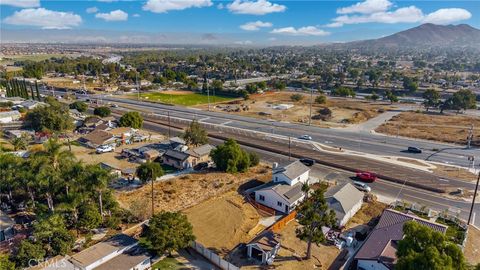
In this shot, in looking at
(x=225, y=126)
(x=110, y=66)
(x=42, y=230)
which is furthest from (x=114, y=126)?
(x=110, y=66)

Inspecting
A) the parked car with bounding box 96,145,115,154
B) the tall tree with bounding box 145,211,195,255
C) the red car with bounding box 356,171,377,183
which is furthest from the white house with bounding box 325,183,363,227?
the parked car with bounding box 96,145,115,154

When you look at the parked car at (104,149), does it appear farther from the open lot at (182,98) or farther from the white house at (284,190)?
the open lot at (182,98)

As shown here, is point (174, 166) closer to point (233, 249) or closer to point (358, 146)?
point (233, 249)

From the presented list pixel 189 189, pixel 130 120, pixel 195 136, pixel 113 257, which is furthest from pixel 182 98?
pixel 113 257

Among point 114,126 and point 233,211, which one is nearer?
point 233,211

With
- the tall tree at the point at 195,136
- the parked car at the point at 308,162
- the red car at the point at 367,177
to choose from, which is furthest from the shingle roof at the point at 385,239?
the tall tree at the point at 195,136
